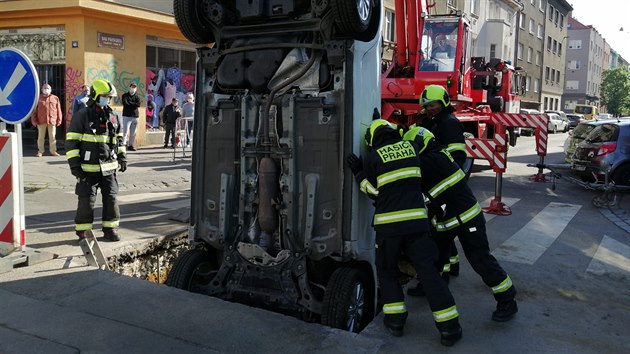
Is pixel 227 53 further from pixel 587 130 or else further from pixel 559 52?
pixel 559 52

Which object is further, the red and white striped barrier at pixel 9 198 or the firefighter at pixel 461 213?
the red and white striped barrier at pixel 9 198

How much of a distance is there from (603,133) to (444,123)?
298 inches

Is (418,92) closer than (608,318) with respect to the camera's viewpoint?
No

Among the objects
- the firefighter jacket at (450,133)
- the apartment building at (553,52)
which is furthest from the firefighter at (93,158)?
the apartment building at (553,52)

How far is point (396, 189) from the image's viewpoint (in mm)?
4000

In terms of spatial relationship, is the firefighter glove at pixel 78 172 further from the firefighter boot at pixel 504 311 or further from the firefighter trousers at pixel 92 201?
the firefighter boot at pixel 504 311

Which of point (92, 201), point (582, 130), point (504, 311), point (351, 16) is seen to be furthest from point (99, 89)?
point (582, 130)

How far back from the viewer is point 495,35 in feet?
107

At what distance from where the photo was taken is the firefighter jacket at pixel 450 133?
5293 mm

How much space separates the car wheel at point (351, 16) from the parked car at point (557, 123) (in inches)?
1400

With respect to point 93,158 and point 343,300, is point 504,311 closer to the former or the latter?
point 343,300

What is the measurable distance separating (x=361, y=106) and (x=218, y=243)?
1724 mm

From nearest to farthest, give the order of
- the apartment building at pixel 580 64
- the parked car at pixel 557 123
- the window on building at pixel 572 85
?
1. the parked car at pixel 557 123
2. the apartment building at pixel 580 64
3. the window on building at pixel 572 85

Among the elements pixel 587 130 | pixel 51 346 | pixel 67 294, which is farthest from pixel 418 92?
pixel 51 346
